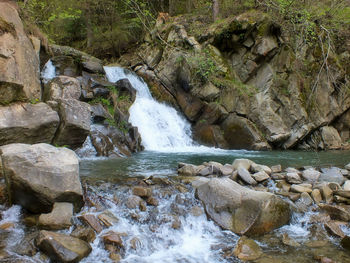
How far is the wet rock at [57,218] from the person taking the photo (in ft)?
11.7

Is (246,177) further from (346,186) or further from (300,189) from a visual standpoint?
(346,186)

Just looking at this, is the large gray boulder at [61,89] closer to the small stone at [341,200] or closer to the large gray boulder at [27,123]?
the large gray boulder at [27,123]

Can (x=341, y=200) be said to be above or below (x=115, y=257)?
above

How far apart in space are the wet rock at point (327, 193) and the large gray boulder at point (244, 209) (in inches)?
50.2

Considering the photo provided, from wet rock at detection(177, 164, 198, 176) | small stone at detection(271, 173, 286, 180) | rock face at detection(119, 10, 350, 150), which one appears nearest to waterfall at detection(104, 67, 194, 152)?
rock face at detection(119, 10, 350, 150)

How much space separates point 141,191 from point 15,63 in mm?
5185

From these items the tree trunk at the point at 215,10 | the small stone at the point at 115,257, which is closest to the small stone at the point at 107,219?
the small stone at the point at 115,257

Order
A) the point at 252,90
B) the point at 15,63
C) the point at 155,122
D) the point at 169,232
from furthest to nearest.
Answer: the point at 252,90 < the point at 155,122 < the point at 15,63 < the point at 169,232

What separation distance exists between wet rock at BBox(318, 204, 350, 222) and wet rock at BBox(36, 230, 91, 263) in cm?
416

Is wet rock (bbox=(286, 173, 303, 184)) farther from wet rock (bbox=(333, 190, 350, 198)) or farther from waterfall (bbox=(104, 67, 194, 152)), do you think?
waterfall (bbox=(104, 67, 194, 152))

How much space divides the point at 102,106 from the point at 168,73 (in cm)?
519

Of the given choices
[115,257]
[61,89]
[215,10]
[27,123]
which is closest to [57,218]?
[115,257]

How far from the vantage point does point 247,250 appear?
3.63m

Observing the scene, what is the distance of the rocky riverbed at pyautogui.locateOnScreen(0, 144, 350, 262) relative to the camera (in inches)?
135
